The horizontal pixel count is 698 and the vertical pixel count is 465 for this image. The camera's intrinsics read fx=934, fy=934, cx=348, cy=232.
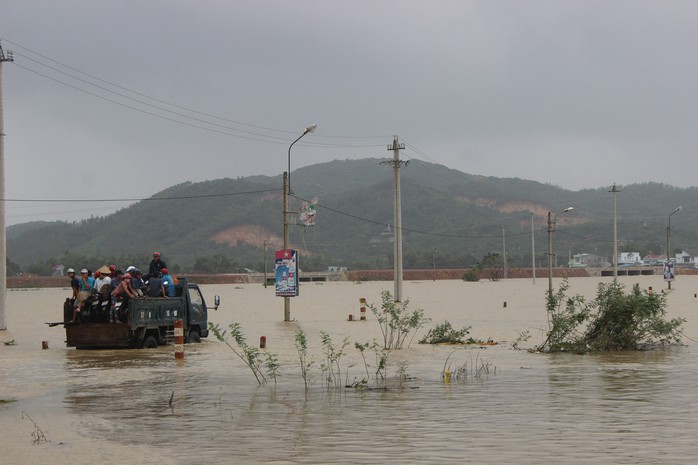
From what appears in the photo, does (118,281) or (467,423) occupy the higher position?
(118,281)

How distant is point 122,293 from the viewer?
76.4 ft

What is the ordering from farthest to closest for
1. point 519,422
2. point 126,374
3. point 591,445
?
1. point 126,374
2. point 519,422
3. point 591,445

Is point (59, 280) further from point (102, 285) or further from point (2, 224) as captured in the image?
point (102, 285)

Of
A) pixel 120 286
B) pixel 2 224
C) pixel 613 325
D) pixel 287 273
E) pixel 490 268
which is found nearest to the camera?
pixel 120 286

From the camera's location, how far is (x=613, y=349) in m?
23.5

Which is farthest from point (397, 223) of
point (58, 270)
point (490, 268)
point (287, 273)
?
point (58, 270)

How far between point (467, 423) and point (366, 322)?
26173 millimetres

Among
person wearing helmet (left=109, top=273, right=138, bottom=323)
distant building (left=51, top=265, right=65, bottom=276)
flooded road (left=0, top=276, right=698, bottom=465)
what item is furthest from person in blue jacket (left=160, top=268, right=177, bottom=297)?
distant building (left=51, top=265, right=65, bottom=276)

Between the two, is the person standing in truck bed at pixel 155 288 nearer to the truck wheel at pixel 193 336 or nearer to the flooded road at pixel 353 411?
the flooded road at pixel 353 411

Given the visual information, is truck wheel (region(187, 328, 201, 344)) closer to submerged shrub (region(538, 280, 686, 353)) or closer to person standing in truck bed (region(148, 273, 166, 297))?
person standing in truck bed (region(148, 273, 166, 297))

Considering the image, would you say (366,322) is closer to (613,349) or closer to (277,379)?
(613,349)

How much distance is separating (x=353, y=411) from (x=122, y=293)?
11.4 meters

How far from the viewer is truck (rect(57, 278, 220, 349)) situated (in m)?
23.5

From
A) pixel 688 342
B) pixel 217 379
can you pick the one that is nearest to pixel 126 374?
pixel 217 379
